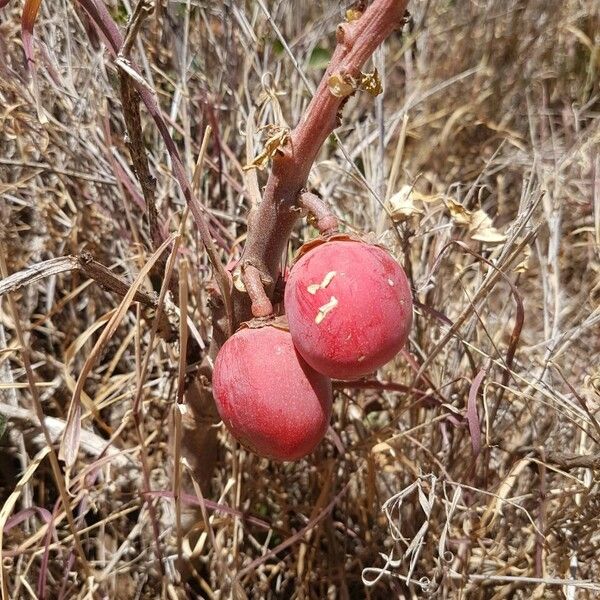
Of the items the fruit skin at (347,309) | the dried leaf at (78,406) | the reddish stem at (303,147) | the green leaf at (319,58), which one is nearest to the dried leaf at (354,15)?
the reddish stem at (303,147)

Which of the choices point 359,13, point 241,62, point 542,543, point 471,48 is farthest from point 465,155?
point 359,13

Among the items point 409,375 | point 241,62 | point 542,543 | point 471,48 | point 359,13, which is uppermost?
point 359,13

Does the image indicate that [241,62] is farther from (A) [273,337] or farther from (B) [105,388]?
(A) [273,337]

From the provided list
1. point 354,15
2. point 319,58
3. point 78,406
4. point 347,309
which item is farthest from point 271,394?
point 319,58

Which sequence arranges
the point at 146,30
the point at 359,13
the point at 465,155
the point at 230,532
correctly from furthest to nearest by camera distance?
the point at 465,155
the point at 146,30
the point at 230,532
the point at 359,13

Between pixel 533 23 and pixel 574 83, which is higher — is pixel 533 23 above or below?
above

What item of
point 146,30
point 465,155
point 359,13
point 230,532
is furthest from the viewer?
point 465,155

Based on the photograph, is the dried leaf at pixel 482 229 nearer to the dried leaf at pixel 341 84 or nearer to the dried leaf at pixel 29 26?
the dried leaf at pixel 341 84
